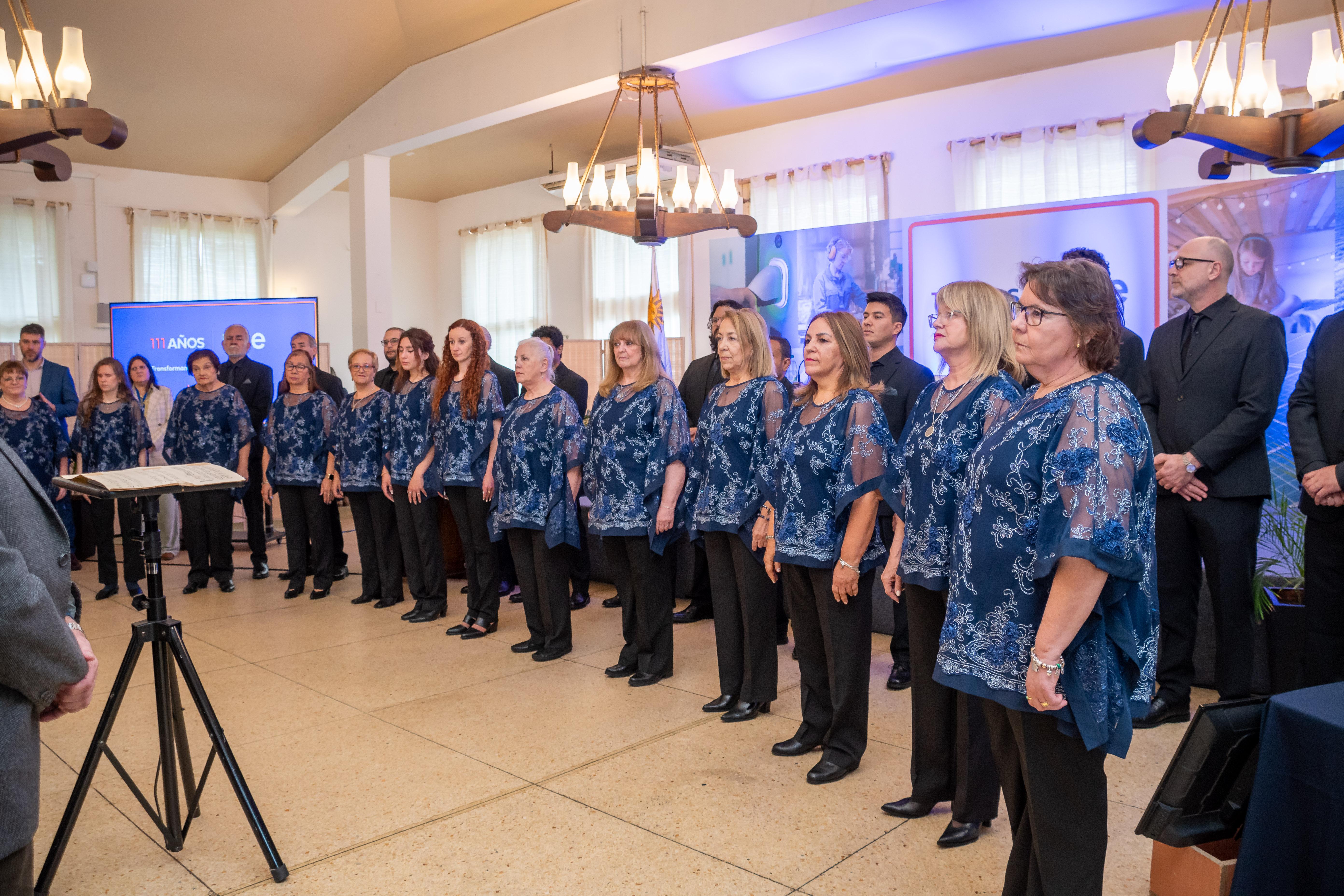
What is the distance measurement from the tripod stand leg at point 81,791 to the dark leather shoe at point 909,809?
6.52ft

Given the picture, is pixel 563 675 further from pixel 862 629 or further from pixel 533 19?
pixel 533 19

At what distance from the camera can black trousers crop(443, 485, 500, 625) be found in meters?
4.84

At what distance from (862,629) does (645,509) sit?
123 centimetres

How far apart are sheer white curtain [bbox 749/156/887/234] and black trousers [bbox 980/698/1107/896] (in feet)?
22.2

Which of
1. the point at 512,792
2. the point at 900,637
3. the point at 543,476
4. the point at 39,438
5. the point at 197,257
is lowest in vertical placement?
the point at 512,792

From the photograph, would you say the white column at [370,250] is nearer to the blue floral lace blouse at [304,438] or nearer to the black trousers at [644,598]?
the blue floral lace blouse at [304,438]

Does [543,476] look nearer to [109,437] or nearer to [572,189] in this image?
[572,189]

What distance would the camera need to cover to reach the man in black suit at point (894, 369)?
4031 mm

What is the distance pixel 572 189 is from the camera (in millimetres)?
4699

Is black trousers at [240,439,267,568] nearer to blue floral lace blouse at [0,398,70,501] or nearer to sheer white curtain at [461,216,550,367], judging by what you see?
blue floral lace blouse at [0,398,70,501]

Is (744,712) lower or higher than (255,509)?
lower

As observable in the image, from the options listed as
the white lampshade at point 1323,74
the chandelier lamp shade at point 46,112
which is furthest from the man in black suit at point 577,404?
the white lampshade at point 1323,74

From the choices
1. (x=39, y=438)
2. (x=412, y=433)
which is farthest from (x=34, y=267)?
(x=412, y=433)

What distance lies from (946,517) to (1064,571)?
75cm
